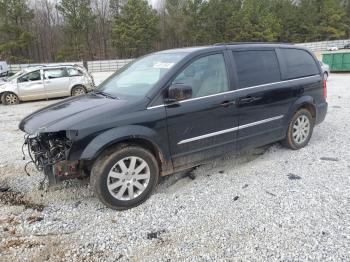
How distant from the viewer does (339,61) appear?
18906 mm

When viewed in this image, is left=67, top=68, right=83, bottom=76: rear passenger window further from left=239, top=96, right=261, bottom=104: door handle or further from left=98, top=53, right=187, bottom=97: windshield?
left=239, top=96, right=261, bottom=104: door handle

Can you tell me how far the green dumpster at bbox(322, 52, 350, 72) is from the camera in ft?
60.8

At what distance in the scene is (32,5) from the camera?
48.8 m

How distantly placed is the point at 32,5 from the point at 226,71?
178ft

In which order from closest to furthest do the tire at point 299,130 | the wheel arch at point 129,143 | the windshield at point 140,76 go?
1. the wheel arch at point 129,143
2. the windshield at point 140,76
3. the tire at point 299,130

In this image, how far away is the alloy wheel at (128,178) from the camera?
3291mm

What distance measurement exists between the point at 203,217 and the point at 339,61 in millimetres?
19302

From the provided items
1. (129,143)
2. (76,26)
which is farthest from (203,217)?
(76,26)

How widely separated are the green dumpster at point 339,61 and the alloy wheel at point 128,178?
19.1 meters

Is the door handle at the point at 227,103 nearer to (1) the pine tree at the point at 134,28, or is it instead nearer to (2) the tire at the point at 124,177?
(2) the tire at the point at 124,177

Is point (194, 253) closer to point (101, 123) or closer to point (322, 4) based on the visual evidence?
point (101, 123)

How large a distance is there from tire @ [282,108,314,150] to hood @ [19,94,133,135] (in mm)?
2828

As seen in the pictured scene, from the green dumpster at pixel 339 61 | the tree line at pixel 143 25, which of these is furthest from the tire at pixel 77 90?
the tree line at pixel 143 25

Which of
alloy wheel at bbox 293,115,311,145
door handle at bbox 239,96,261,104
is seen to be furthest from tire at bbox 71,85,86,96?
door handle at bbox 239,96,261,104
